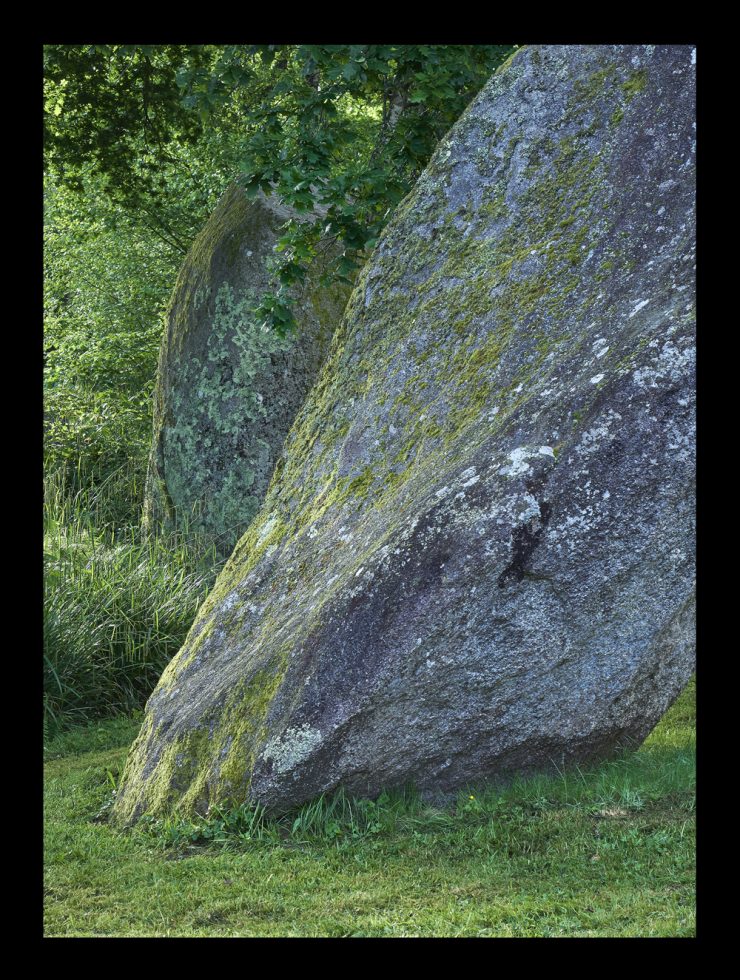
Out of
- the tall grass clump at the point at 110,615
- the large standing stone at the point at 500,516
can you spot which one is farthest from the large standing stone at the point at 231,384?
the large standing stone at the point at 500,516

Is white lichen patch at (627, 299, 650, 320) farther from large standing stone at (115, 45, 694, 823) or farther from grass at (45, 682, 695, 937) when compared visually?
Result: grass at (45, 682, 695, 937)

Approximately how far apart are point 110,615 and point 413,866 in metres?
3.78

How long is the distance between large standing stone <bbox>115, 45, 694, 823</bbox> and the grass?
0.13 metres

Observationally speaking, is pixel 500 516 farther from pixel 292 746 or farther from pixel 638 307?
Result: pixel 292 746

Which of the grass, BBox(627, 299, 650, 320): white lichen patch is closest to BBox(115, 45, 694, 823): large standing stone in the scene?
BBox(627, 299, 650, 320): white lichen patch

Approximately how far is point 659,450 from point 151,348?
9919mm

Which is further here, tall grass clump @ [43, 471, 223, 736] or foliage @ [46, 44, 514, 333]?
foliage @ [46, 44, 514, 333]

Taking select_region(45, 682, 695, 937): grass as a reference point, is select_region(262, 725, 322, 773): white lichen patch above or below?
above

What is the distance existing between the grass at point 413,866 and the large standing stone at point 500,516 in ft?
0.44

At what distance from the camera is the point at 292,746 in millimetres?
3953

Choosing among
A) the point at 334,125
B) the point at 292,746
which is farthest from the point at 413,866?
the point at 334,125

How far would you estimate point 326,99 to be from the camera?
273 inches

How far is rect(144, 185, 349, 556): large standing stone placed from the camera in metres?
8.50

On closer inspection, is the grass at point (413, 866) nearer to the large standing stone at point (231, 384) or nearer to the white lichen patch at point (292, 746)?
the white lichen patch at point (292, 746)
